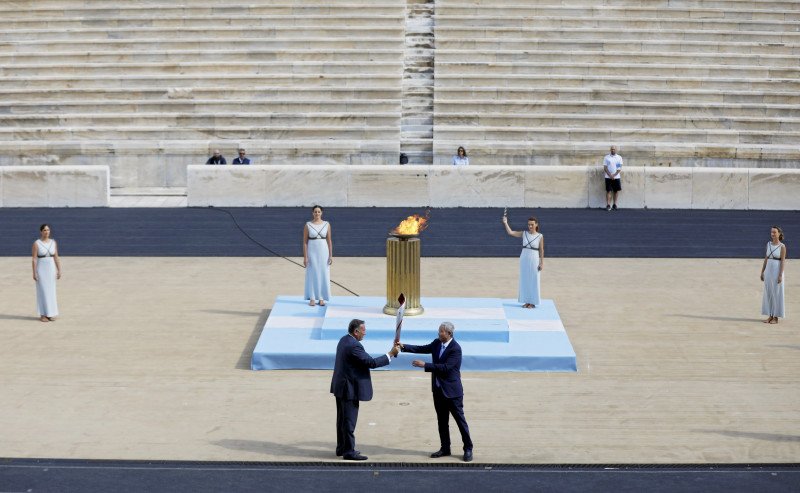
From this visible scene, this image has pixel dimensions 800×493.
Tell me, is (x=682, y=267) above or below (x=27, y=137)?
below

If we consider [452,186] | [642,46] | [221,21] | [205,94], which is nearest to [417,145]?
[452,186]

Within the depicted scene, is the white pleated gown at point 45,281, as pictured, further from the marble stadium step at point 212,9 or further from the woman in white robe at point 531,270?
the marble stadium step at point 212,9

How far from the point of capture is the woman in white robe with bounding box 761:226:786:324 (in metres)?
15.0

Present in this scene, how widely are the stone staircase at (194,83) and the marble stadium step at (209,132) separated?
2 centimetres

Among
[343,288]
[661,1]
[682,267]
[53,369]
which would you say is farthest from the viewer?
[661,1]

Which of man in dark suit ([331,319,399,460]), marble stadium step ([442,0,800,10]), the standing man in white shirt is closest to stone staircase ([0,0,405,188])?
marble stadium step ([442,0,800,10])

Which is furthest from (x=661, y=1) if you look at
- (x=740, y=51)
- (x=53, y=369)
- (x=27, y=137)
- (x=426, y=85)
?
(x=53, y=369)

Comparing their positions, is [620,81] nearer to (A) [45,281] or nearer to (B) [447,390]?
(A) [45,281]

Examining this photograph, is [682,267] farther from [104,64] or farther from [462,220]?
[104,64]

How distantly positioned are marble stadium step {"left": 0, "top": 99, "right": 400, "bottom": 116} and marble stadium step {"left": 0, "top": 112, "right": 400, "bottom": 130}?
172 mm

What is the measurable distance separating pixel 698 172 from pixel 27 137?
15.7 meters

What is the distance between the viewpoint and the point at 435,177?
24.0 meters

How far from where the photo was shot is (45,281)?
14.9m

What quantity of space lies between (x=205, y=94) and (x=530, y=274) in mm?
15918
